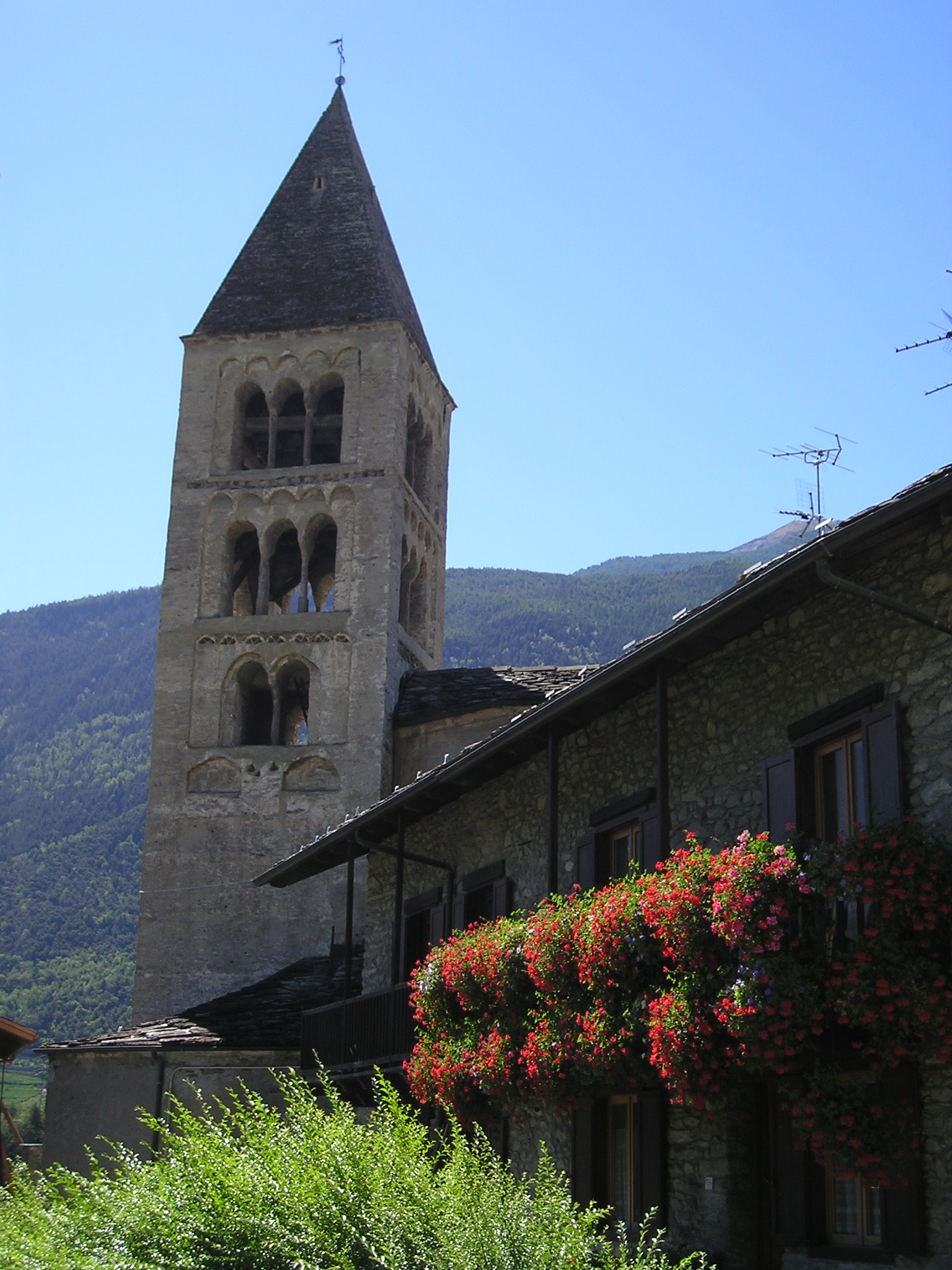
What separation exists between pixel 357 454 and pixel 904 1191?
23188 millimetres

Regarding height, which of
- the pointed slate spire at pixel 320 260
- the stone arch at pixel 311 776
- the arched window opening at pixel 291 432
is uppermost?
the pointed slate spire at pixel 320 260

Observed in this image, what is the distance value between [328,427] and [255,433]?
1554mm

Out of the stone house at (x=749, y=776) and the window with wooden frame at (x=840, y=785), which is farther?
the window with wooden frame at (x=840, y=785)

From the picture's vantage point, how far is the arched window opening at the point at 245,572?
32.3m

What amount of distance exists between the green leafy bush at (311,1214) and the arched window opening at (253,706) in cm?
2021

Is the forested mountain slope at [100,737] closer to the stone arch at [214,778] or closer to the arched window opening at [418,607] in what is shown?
the arched window opening at [418,607]

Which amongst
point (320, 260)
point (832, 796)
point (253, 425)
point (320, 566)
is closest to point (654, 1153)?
point (832, 796)

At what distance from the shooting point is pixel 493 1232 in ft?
29.1

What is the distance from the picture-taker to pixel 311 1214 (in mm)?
9172

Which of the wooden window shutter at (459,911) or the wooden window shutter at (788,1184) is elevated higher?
the wooden window shutter at (459,911)

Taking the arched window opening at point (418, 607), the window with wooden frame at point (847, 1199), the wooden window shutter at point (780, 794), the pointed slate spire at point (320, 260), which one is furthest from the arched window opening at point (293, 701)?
the window with wooden frame at point (847, 1199)

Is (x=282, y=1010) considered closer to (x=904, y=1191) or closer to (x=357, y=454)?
(x=357, y=454)

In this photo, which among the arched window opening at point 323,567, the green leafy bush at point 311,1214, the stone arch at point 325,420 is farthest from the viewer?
the arched window opening at point 323,567

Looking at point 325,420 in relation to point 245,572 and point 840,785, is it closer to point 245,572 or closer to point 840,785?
point 245,572
